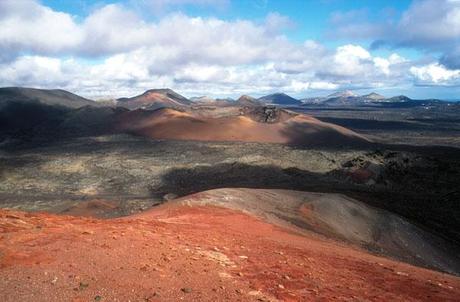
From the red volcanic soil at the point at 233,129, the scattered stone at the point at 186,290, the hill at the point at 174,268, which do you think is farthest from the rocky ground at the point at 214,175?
the scattered stone at the point at 186,290

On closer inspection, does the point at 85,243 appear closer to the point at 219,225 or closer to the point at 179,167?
the point at 219,225

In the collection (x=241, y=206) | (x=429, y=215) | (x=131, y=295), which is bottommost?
(x=429, y=215)

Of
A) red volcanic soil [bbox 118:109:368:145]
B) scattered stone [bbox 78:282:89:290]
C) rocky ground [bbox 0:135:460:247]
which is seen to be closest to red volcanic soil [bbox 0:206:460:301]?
scattered stone [bbox 78:282:89:290]

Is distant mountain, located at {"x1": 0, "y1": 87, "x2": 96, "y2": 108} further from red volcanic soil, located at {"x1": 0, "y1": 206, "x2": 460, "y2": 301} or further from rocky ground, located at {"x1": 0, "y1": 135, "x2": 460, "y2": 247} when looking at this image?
red volcanic soil, located at {"x1": 0, "y1": 206, "x2": 460, "y2": 301}

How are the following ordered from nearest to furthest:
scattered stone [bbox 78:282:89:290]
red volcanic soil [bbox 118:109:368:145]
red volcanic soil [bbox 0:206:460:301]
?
scattered stone [bbox 78:282:89:290], red volcanic soil [bbox 0:206:460:301], red volcanic soil [bbox 118:109:368:145]

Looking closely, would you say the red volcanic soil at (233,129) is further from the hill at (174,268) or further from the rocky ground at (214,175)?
the hill at (174,268)

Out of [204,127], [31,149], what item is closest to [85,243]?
[31,149]
